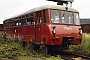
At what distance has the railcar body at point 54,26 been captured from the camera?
42.1 feet

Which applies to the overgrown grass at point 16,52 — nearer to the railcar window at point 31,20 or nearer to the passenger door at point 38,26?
the passenger door at point 38,26

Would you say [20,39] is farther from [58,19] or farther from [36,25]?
[58,19]

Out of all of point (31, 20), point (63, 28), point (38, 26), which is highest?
point (31, 20)

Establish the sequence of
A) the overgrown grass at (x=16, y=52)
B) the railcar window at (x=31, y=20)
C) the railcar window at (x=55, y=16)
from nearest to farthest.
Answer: the overgrown grass at (x=16, y=52) → the railcar window at (x=55, y=16) → the railcar window at (x=31, y=20)

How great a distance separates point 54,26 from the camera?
41.9 ft

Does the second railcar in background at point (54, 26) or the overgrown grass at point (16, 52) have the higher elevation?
the second railcar in background at point (54, 26)

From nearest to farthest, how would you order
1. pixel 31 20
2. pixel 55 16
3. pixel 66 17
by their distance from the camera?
pixel 55 16 < pixel 66 17 < pixel 31 20

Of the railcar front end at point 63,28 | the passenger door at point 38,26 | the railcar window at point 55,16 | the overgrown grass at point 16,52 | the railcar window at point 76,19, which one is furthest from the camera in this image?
the railcar window at point 76,19

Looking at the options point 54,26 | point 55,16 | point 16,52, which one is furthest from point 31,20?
point 16,52

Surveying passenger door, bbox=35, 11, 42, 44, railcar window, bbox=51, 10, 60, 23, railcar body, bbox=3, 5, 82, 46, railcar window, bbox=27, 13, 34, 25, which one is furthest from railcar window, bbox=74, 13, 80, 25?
railcar window, bbox=27, 13, 34, 25

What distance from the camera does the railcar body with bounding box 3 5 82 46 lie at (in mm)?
12844

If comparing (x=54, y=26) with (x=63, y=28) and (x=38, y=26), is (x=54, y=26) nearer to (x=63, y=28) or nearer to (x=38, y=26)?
(x=63, y=28)

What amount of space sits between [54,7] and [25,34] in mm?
3956

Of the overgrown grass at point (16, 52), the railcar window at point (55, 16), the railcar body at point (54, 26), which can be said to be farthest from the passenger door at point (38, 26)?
the railcar window at point (55, 16)
